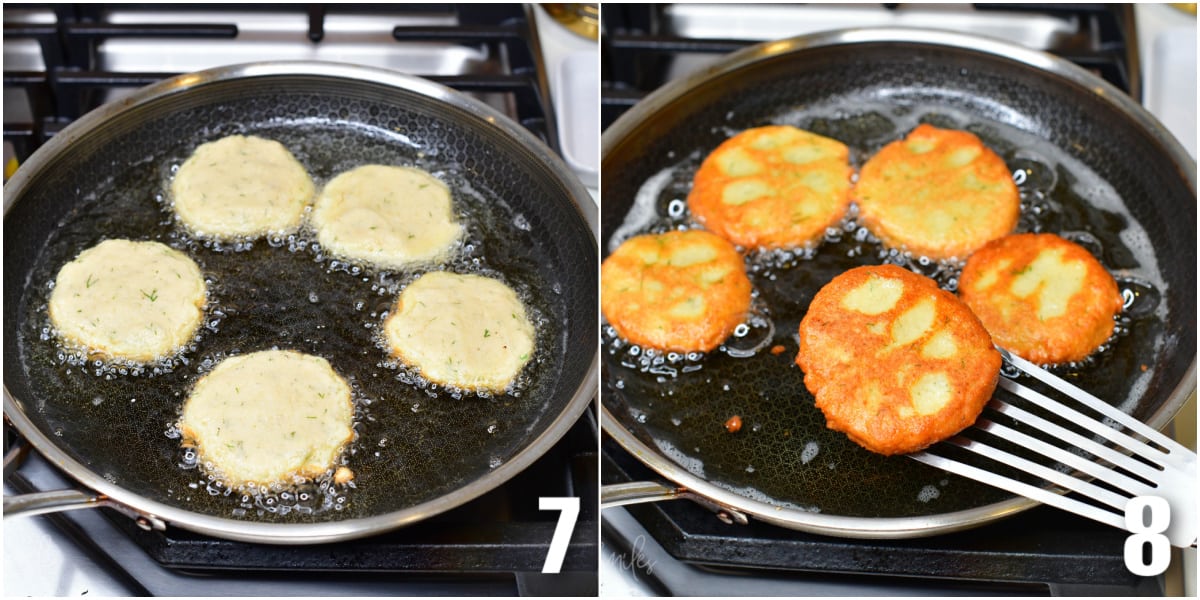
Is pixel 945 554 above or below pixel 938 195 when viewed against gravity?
below

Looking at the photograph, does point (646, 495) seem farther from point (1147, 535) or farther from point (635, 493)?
point (1147, 535)

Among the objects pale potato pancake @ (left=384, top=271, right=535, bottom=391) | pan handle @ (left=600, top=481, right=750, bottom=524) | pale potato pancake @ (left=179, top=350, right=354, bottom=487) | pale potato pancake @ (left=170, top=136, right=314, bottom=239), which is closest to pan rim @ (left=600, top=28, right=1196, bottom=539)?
pan handle @ (left=600, top=481, right=750, bottom=524)

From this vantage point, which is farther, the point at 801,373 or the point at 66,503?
the point at 801,373

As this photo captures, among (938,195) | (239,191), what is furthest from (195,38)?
(938,195)

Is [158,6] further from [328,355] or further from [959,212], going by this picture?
[959,212]

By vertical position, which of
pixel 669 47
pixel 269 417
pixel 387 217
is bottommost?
pixel 269 417

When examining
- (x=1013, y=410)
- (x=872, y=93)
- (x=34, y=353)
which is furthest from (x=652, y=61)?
(x=34, y=353)
